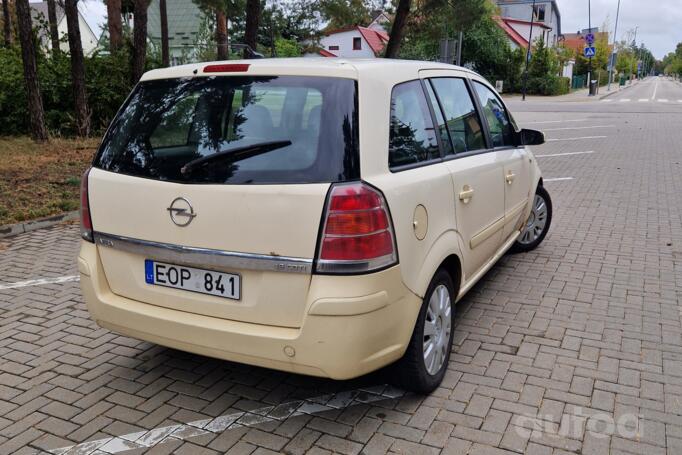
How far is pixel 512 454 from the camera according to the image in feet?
9.53

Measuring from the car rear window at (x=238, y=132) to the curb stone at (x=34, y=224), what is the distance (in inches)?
167

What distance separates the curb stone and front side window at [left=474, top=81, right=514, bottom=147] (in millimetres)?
5313

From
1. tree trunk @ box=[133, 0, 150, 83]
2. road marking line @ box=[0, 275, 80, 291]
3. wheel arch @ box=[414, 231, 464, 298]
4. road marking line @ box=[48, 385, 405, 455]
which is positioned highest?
tree trunk @ box=[133, 0, 150, 83]

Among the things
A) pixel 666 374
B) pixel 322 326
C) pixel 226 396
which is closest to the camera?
pixel 322 326

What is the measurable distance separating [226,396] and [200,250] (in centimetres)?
97

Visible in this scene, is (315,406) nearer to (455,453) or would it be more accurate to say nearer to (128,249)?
(455,453)

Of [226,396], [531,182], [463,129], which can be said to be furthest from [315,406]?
[531,182]

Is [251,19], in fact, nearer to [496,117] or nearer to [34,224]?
[34,224]

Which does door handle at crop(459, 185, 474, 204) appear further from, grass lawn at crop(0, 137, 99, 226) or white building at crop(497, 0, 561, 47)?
white building at crop(497, 0, 561, 47)

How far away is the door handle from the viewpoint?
3.72 meters

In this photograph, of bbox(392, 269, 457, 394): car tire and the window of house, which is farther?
the window of house

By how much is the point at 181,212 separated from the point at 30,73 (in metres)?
10.8

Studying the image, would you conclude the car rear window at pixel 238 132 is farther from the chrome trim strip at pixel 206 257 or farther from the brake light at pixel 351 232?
the chrome trim strip at pixel 206 257

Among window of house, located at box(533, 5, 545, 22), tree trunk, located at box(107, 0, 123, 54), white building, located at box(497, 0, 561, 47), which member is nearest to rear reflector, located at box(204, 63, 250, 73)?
tree trunk, located at box(107, 0, 123, 54)
